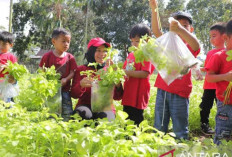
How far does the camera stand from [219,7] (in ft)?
80.9

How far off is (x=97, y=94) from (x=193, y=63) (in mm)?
759

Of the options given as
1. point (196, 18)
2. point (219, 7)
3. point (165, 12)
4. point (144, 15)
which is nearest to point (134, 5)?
point (144, 15)

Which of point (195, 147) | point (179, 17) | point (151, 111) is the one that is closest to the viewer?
point (195, 147)

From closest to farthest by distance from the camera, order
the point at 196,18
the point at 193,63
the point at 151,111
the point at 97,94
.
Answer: the point at 193,63 → the point at 97,94 → the point at 151,111 → the point at 196,18

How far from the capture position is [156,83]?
2213 mm

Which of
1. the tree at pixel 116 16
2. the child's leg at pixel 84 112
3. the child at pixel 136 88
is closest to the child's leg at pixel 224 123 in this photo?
the child at pixel 136 88

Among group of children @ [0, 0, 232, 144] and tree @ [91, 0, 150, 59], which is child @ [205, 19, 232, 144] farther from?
tree @ [91, 0, 150, 59]

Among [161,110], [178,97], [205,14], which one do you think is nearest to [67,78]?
[161,110]

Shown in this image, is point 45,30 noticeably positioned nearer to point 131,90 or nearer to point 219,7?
point 219,7

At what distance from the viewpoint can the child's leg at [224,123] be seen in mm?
1814

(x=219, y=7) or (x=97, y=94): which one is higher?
(x=219, y=7)

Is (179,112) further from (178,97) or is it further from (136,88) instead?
(136,88)

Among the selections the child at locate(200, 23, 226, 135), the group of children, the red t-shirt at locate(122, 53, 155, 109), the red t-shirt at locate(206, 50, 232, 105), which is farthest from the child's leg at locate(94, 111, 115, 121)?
the child at locate(200, 23, 226, 135)

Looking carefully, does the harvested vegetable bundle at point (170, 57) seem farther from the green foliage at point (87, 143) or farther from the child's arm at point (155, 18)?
the green foliage at point (87, 143)
